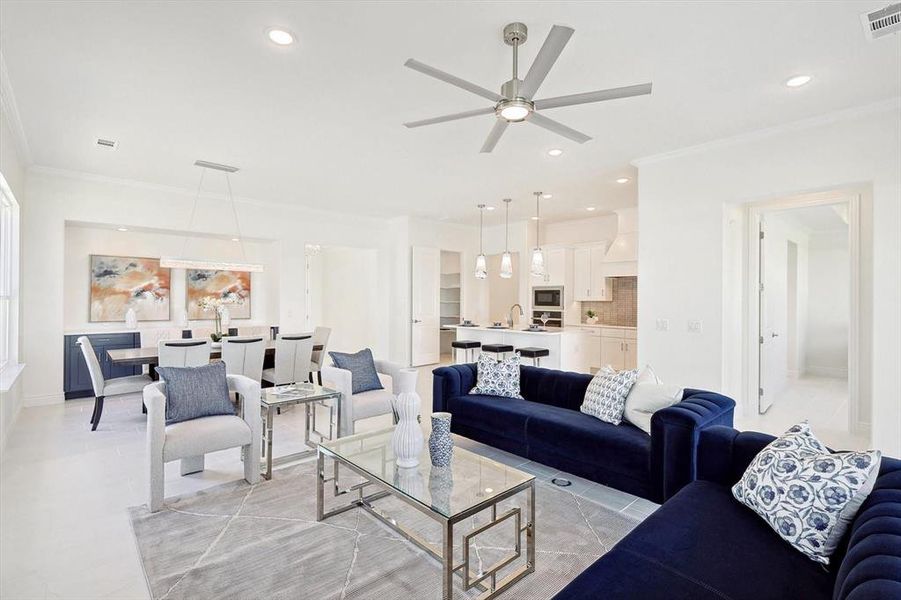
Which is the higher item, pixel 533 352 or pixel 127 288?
pixel 127 288

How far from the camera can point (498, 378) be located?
402cm

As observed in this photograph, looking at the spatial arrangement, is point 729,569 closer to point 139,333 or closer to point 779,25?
point 779,25

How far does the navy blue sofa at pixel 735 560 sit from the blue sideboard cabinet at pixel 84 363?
620 centimetres

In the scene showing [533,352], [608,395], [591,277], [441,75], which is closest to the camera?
[441,75]

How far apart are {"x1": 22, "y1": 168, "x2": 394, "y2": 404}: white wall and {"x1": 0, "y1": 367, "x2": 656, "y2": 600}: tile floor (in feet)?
3.15

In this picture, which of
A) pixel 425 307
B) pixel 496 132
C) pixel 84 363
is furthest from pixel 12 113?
pixel 425 307

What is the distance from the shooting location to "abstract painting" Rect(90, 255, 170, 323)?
20.8 ft

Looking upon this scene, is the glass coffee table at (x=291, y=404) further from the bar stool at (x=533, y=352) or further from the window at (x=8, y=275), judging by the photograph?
the bar stool at (x=533, y=352)

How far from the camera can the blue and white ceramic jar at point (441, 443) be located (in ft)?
7.99

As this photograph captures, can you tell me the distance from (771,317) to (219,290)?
7713mm

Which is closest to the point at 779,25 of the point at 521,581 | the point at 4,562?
the point at 521,581

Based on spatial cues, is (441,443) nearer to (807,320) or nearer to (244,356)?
(244,356)

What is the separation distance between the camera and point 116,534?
8.30 feet

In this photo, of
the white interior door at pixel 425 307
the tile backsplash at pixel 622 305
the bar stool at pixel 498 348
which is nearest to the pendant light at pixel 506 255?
the bar stool at pixel 498 348
